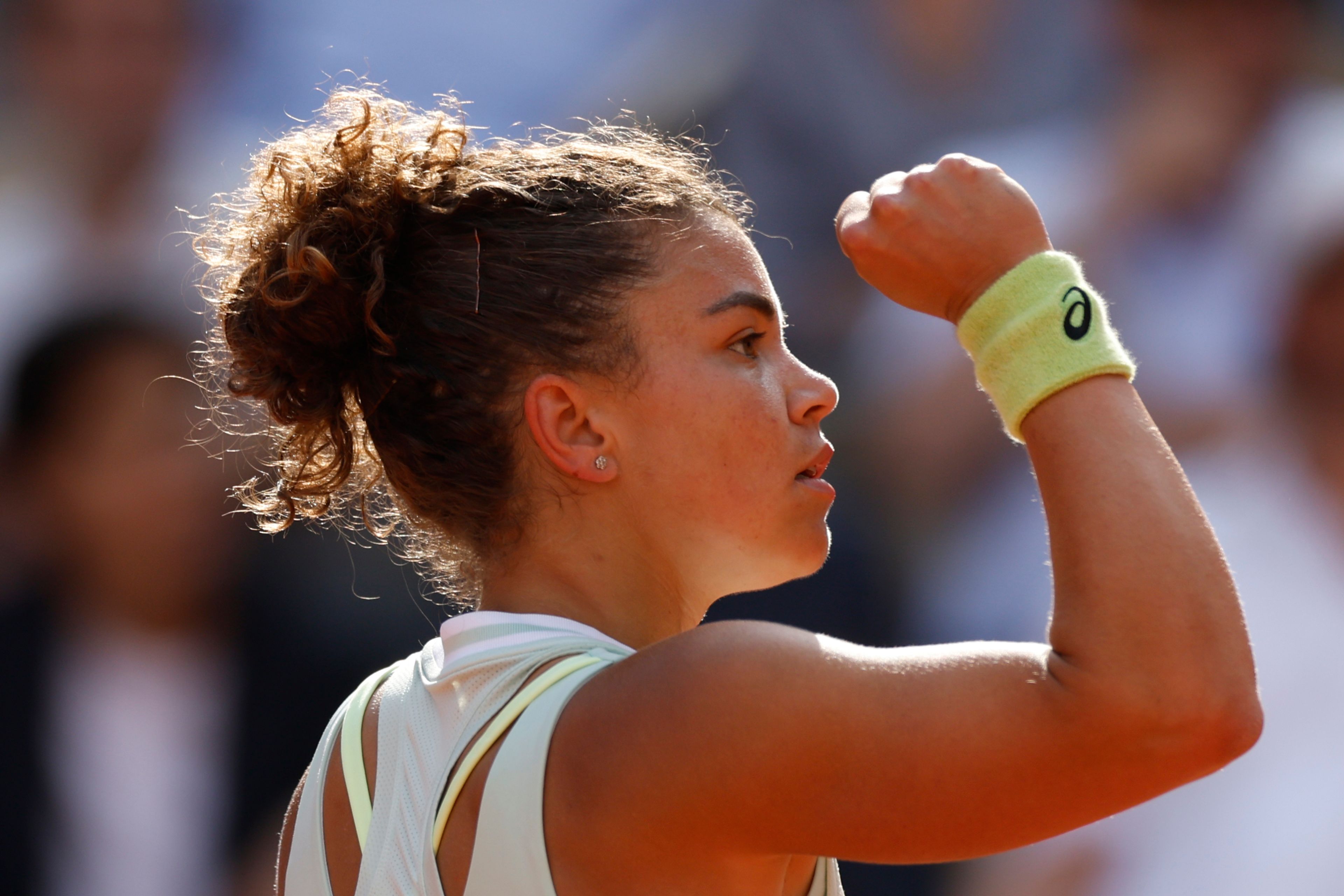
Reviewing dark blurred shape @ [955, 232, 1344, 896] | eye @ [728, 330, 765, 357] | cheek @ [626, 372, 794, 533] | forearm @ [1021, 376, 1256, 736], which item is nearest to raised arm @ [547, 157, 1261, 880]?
forearm @ [1021, 376, 1256, 736]

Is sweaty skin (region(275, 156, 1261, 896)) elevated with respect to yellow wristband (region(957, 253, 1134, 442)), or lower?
lower

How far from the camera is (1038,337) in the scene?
51.8 inches

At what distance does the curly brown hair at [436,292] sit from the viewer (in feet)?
5.07

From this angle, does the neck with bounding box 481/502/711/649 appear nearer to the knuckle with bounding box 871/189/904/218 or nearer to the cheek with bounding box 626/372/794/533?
the cheek with bounding box 626/372/794/533

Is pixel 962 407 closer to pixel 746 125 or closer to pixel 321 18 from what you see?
pixel 746 125

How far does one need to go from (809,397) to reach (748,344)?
10 cm

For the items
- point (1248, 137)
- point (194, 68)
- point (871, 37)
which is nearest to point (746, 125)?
point (871, 37)

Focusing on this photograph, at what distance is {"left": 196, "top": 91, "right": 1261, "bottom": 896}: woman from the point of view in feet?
3.88

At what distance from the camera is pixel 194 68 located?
3.73 m

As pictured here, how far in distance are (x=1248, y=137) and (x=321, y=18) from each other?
2.64 meters

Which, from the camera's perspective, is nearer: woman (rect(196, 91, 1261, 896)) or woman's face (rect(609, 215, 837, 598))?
woman (rect(196, 91, 1261, 896))

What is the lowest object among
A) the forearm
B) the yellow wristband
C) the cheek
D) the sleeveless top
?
the sleeveless top

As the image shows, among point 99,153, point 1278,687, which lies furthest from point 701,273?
point 99,153

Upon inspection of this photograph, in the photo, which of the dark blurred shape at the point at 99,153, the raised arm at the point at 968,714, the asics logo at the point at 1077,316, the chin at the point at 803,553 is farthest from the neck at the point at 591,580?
the dark blurred shape at the point at 99,153
